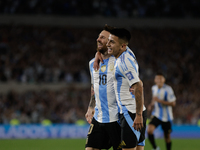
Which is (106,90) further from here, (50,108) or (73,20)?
(73,20)

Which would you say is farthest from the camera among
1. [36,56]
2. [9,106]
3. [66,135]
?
[36,56]

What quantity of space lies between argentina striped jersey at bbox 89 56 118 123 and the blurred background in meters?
12.8

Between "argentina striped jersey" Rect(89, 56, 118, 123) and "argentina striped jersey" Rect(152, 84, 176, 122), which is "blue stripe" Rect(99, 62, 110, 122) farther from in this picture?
"argentina striped jersey" Rect(152, 84, 176, 122)

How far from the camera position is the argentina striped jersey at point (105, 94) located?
18.2 feet

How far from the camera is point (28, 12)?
83.5 feet

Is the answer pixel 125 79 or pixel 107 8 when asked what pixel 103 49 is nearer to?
pixel 125 79

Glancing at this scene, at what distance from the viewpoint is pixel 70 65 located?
22.7 m

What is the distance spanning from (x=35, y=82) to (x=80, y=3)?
28.3 feet

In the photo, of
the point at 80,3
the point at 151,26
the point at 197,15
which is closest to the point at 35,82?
the point at 80,3

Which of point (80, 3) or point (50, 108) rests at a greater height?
point (80, 3)

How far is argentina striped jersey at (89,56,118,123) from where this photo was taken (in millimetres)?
5539

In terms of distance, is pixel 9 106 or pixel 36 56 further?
pixel 36 56

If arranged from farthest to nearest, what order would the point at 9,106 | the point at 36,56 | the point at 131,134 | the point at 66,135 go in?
the point at 36,56 < the point at 9,106 < the point at 66,135 < the point at 131,134

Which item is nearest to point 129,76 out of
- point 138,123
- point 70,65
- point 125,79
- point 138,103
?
point 125,79
